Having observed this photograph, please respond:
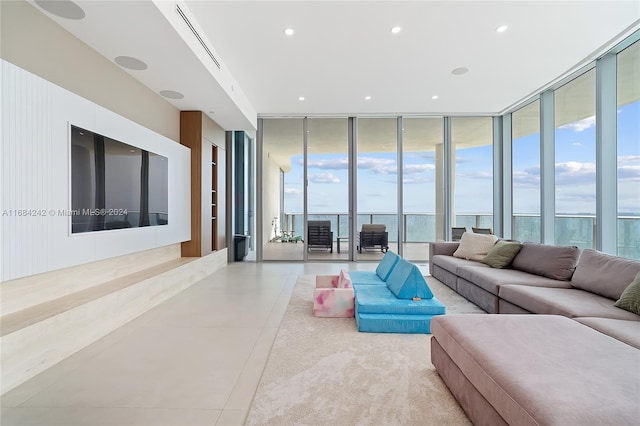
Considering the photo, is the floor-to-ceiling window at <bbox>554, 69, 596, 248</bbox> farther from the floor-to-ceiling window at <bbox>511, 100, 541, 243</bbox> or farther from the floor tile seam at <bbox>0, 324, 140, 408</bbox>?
the floor tile seam at <bbox>0, 324, 140, 408</bbox>

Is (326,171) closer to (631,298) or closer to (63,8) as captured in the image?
(63,8)

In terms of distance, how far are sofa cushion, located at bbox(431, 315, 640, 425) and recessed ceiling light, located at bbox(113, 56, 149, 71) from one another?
410 centimetres

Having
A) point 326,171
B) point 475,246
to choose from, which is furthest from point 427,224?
point 326,171

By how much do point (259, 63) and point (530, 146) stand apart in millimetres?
5512

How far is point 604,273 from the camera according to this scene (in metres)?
2.72

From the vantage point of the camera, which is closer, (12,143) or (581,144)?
(12,143)

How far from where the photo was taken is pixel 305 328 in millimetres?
2969

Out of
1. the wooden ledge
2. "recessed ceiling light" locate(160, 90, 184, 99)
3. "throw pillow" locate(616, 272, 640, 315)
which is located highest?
"recessed ceiling light" locate(160, 90, 184, 99)

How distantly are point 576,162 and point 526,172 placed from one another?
49.2 inches

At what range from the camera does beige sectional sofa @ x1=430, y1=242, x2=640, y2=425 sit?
3.79 ft

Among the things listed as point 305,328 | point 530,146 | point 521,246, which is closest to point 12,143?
point 305,328

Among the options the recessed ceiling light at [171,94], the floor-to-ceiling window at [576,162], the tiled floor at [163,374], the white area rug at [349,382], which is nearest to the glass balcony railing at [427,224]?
the floor-to-ceiling window at [576,162]

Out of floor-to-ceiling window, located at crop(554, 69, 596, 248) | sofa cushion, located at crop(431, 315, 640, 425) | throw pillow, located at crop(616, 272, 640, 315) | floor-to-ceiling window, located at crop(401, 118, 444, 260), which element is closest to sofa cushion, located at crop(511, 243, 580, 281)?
throw pillow, located at crop(616, 272, 640, 315)

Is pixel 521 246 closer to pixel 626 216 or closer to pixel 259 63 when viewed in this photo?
pixel 626 216
